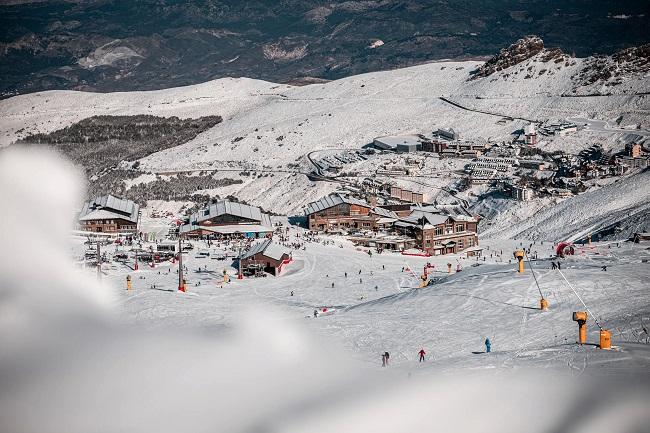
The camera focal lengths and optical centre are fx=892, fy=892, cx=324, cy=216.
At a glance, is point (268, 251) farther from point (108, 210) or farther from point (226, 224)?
point (108, 210)

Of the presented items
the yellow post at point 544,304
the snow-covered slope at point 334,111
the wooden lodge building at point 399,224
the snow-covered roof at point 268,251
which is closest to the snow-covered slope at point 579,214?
the wooden lodge building at point 399,224

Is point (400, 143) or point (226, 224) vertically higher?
point (400, 143)

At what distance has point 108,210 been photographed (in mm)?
69312

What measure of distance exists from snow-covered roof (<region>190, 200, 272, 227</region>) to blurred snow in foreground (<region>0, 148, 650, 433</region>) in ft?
101

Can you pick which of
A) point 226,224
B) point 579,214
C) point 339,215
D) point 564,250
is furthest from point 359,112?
point 564,250

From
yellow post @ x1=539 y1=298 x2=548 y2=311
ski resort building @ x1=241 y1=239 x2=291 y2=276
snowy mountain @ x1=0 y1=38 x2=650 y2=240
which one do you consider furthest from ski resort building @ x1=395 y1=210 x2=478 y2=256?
yellow post @ x1=539 y1=298 x2=548 y2=311

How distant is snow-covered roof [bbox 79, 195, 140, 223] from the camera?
68.4 meters

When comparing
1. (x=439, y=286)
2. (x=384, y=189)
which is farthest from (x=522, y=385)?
(x=384, y=189)

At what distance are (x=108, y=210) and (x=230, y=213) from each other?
10295 mm

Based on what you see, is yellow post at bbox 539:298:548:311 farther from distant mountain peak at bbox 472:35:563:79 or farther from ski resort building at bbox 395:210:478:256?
distant mountain peak at bbox 472:35:563:79

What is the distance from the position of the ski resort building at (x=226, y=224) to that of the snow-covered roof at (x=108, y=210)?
16.9 ft

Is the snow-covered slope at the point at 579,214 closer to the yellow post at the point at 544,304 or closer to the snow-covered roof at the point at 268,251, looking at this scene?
the snow-covered roof at the point at 268,251

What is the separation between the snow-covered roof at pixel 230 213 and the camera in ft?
217

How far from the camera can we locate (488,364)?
84.9ft
